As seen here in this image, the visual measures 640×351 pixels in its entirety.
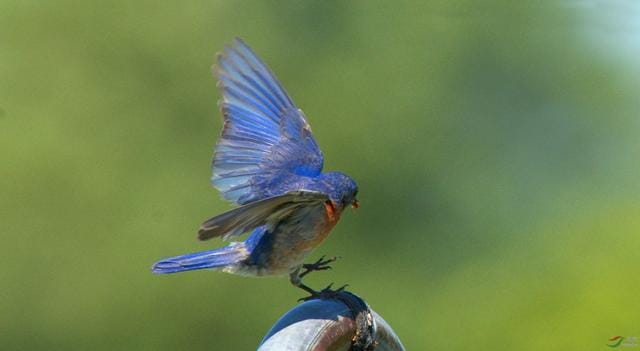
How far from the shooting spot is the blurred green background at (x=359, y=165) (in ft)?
22.7

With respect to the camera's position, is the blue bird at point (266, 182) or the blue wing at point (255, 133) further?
the blue wing at point (255, 133)

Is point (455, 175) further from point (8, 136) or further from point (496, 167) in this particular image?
point (8, 136)

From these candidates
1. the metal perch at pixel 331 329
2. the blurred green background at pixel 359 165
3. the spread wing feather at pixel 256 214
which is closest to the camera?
the metal perch at pixel 331 329

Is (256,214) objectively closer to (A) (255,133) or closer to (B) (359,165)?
(A) (255,133)

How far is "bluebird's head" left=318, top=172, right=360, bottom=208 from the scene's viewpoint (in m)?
3.53

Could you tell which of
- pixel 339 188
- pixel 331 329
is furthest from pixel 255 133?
pixel 331 329

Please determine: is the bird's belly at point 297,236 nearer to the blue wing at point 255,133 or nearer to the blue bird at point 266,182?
the blue bird at point 266,182

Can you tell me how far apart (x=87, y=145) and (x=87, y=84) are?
0.50 meters

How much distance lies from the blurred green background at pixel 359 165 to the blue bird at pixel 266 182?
2800 mm

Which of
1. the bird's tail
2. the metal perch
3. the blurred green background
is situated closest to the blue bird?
the bird's tail

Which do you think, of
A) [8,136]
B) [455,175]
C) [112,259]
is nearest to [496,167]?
[455,175]

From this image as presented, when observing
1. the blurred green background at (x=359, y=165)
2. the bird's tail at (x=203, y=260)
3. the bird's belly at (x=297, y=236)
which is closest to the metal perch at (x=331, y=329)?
the bird's belly at (x=297, y=236)

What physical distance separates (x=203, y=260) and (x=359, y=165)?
3945mm

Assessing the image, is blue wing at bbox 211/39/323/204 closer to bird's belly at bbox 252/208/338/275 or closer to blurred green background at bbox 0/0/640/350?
bird's belly at bbox 252/208/338/275
